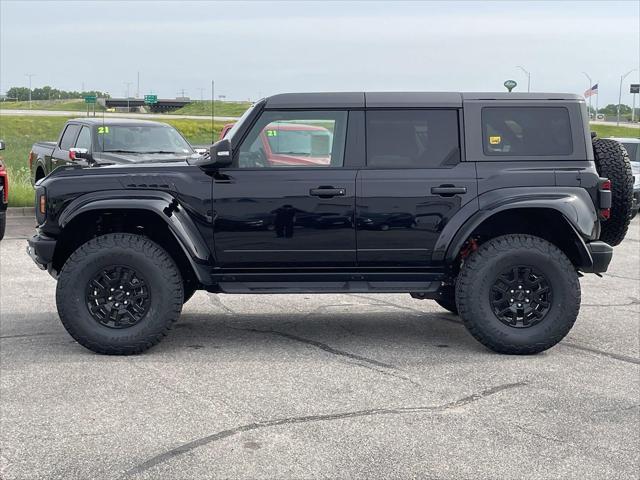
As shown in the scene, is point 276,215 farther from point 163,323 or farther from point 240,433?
point 240,433

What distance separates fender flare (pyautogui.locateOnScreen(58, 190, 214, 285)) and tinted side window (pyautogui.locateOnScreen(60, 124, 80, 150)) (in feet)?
32.3

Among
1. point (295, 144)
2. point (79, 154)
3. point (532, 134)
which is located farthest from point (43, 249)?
point (79, 154)

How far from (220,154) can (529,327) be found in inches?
102

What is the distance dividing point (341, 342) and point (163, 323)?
1.41 m

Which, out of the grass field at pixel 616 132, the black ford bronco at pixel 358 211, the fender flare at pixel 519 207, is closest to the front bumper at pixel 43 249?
the black ford bronco at pixel 358 211

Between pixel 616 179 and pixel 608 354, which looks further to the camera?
pixel 616 179

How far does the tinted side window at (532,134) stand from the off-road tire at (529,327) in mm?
761

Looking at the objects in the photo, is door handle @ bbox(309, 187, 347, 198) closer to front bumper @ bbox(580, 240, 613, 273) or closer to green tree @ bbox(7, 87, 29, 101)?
front bumper @ bbox(580, 240, 613, 273)

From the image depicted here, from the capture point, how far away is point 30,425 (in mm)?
5094

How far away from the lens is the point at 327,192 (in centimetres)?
681

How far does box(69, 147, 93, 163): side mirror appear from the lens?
1511cm

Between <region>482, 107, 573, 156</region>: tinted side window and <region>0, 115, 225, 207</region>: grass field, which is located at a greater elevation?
<region>0, 115, 225, 207</region>: grass field

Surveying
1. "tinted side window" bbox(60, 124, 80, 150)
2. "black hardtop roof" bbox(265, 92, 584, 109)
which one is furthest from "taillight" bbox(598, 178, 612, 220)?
"tinted side window" bbox(60, 124, 80, 150)

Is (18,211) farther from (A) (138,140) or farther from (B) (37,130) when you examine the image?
(B) (37,130)
